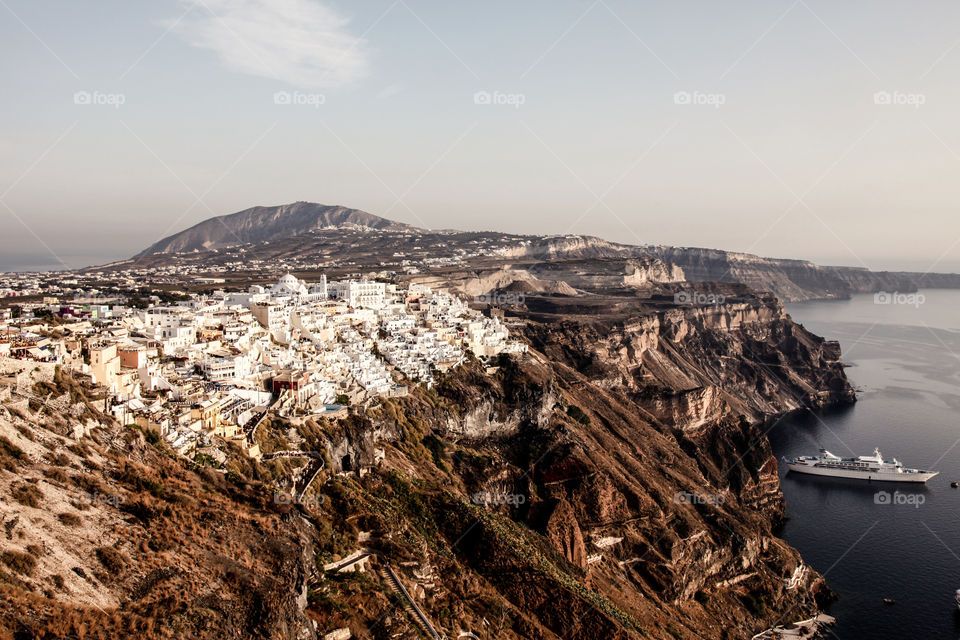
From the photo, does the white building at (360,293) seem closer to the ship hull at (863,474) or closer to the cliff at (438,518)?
the cliff at (438,518)

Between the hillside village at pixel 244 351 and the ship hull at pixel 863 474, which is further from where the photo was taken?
the ship hull at pixel 863 474

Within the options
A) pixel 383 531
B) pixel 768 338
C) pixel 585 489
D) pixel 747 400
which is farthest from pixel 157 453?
pixel 768 338

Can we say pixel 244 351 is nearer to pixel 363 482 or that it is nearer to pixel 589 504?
pixel 363 482

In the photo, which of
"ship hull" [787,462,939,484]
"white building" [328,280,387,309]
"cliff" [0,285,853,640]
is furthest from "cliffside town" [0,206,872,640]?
"ship hull" [787,462,939,484]

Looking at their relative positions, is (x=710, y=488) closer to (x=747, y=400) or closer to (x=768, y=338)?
(x=747, y=400)

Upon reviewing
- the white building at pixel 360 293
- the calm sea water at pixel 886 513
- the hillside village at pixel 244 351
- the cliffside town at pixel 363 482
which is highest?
the white building at pixel 360 293

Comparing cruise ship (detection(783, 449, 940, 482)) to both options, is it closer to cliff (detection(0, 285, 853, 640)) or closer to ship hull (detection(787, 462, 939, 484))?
ship hull (detection(787, 462, 939, 484))

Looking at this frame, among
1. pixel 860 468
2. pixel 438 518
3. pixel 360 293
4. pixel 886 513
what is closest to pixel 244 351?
pixel 438 518

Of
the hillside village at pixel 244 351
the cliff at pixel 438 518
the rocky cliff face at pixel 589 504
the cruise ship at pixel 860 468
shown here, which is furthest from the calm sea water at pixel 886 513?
the hillside village at pixel 244 351
